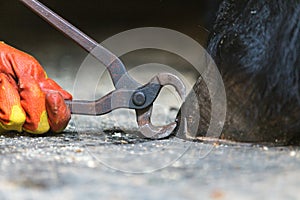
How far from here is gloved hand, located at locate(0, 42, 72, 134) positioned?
966 millimetres

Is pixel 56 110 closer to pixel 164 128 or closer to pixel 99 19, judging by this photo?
pixel 164 128

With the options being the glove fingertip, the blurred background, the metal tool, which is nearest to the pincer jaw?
the metal tool

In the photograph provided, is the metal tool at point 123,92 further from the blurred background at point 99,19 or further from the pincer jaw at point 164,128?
the blurred background at point 99,19

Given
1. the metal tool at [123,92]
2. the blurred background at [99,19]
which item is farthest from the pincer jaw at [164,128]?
the blurred background at [99,19]

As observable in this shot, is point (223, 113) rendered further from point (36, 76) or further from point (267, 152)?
point (36, 76)

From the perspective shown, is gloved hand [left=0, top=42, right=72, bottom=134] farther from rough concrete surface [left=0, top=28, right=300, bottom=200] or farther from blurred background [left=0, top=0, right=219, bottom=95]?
blurred background [left=0, top=0, right=219, bottom=95]

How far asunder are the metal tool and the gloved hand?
1.6 inches

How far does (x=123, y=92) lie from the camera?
988 millimetres

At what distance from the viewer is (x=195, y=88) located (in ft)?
3.29

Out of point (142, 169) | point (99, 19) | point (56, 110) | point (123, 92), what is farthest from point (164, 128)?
point (99, 19)

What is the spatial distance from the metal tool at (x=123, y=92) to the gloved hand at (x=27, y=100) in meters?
0.04

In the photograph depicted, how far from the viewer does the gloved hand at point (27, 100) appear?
0.97 meters

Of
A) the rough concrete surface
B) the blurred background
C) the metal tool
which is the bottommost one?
the rough concrete surface

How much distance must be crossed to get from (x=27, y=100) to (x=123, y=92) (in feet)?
0.67
